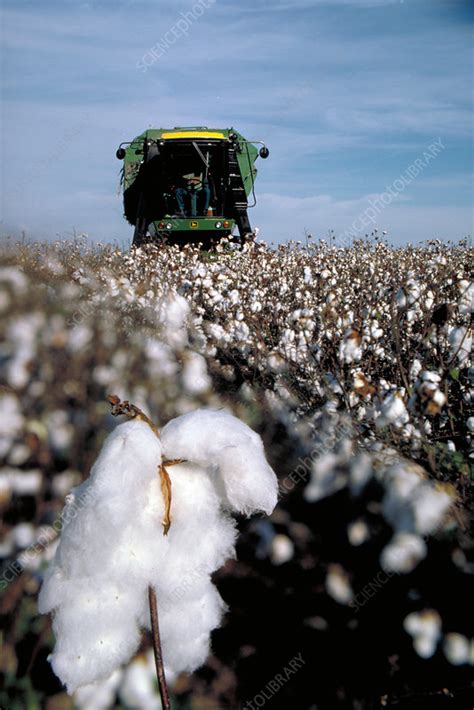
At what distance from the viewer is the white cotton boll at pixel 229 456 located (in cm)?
110

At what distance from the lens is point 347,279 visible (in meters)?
6.49

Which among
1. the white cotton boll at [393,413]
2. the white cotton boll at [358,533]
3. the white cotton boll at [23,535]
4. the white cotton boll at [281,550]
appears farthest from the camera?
the white cotton boll at [23,535]

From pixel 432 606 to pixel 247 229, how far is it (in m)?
11.5

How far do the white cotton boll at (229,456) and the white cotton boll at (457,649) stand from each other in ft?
1.72

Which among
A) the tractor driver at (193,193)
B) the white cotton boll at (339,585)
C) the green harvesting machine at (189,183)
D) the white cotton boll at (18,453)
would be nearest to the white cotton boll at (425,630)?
the white cotton boll at (339,585)

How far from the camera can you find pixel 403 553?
135cm

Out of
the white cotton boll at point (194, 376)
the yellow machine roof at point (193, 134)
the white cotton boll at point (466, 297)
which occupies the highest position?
the yellow machine roof at point (193, 134)

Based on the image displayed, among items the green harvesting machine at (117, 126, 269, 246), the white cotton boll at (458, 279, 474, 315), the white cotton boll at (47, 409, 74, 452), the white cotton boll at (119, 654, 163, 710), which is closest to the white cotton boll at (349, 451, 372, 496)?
the white cotton boll at (119, 654, 163, 710)

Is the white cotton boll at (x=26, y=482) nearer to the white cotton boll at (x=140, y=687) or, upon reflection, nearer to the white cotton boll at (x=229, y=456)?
the white cotton boll at (x=140, y=687)

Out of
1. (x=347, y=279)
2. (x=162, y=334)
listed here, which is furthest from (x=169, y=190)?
(x=162, y=334)

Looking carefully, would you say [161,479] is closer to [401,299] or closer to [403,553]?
[403,553]

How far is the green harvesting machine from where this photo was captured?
451 inches

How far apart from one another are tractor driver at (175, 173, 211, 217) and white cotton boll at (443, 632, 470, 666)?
11018mm

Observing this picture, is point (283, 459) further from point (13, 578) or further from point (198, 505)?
point (13, 578)
